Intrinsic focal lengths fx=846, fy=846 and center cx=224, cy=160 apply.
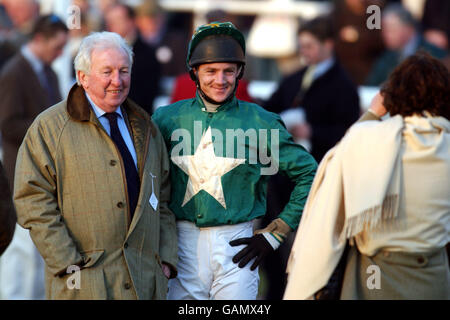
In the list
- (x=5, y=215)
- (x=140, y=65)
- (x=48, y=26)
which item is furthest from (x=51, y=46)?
(x=5, y=215)

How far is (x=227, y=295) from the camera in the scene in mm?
4383

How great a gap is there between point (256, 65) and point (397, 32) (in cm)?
210

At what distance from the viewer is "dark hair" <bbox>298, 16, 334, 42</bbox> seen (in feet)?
22.0

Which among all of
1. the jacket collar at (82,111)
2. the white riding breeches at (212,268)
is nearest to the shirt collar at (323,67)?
the white riding breeches at (212,268)

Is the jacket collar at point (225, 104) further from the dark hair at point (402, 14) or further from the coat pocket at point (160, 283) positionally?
the dark hair at point (402, 14)

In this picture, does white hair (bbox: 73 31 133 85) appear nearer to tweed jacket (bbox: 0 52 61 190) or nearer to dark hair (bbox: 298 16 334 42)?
tweed jacket (bbox: 0 52 61 190)

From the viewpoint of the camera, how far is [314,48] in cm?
678

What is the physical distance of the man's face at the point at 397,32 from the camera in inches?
299

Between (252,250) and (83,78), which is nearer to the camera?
(83,78)

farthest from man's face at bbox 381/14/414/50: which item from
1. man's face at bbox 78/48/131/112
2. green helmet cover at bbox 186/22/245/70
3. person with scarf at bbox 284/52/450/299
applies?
man's face at bbox 78/48/131/112

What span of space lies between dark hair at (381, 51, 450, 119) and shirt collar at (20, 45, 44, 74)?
3590 millimetres

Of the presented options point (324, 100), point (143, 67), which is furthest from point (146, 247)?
point (143, 67)

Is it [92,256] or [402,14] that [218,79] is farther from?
[402,14]

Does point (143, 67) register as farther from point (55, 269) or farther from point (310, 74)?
point (55, 269)
